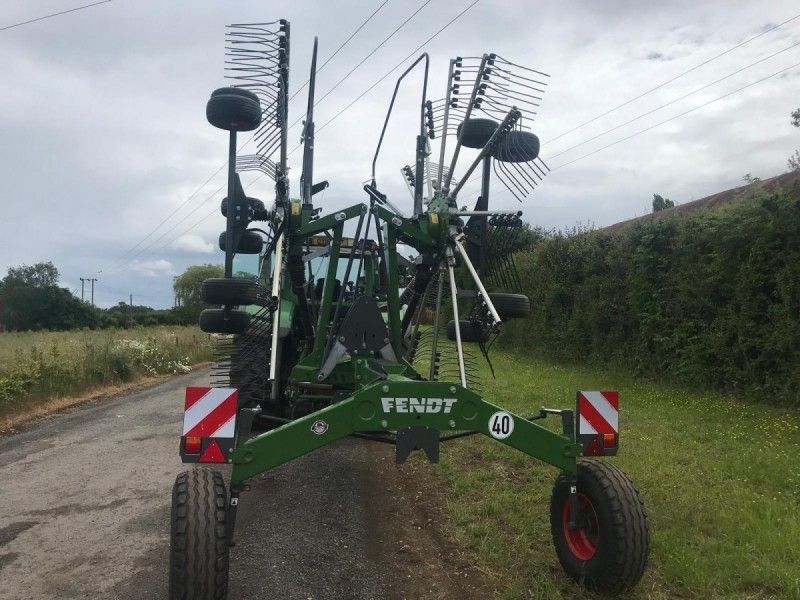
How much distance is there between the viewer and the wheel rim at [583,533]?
3.69 metres

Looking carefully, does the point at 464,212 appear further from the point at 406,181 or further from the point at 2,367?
the point at 2,367

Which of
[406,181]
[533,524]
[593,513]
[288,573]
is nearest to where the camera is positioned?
[593,513]

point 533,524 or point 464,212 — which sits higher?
point 464,212

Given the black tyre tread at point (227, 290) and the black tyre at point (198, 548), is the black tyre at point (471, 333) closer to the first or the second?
the black tyre tread at point (227, 290)

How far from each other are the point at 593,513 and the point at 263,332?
2.99 meters

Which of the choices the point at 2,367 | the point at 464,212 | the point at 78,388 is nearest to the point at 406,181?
the point at 464,212

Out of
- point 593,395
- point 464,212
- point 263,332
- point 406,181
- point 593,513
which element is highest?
point 406,181

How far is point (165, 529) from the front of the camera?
15.5 ft

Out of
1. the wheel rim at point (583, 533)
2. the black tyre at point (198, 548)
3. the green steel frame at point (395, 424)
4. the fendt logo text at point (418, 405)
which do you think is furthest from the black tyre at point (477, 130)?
the black tyre at point (198, 548)

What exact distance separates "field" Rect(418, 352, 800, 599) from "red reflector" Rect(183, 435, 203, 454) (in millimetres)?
1839

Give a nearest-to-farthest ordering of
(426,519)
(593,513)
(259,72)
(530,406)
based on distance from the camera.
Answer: (593,513) → (426,519) → (259,72) → (530,406)

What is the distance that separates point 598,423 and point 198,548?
7.22ft

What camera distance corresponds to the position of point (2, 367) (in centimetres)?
1018

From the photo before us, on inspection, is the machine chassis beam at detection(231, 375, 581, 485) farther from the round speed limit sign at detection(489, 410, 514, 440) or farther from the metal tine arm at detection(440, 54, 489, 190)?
the metal tine arm at detection(440, 54, 489, 190)
